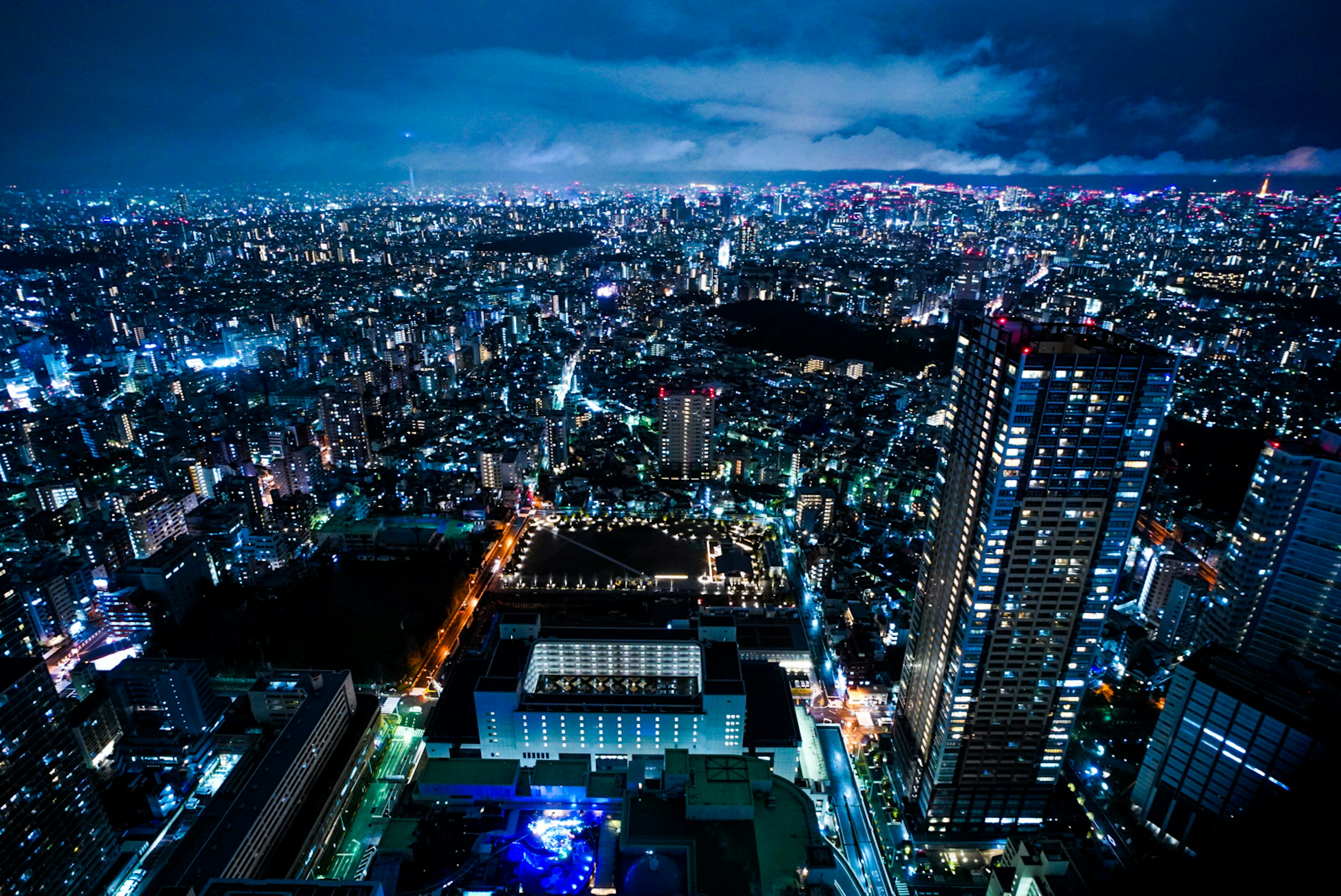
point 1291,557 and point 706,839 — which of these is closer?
point 706,839

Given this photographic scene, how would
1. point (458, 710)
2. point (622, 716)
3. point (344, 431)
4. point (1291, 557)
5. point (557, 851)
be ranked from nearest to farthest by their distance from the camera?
point (557, 851)
point (1291, 557)
point (622, 716)
point (458, 710)
point (344, 431)

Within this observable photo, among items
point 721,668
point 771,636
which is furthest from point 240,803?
point 771,636

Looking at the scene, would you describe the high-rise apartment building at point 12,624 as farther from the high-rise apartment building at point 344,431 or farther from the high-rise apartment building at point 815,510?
the high-rise apartment building at point 344,431

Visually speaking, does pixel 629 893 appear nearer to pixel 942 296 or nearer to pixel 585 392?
pixel 585 392

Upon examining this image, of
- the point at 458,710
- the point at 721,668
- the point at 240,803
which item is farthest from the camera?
the point at 721,668

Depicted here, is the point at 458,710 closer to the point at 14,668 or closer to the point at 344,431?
the point at 14,668

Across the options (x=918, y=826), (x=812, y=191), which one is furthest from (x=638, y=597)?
(x=812, y=191)

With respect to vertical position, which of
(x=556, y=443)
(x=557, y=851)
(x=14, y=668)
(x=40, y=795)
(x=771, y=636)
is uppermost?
(x=14, y=668)
